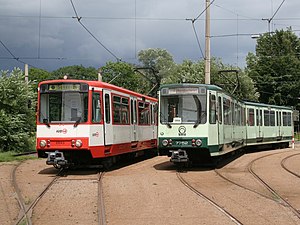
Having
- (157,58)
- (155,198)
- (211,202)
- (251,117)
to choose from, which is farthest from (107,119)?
(157,58)

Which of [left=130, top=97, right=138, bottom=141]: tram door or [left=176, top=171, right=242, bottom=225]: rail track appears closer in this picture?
[left=176, top=171, right=242, bottom=225]: rail track

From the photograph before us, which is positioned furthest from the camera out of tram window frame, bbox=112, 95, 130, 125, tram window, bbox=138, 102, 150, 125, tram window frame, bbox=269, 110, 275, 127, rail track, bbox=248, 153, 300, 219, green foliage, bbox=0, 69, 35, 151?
tram window frame, bbox=269, 110, 275, 127

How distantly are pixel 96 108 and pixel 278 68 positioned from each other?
51269 millimetres

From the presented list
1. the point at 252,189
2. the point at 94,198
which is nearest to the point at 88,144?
the point at 94,198

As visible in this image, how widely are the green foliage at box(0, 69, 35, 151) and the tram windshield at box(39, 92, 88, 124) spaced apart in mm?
9852

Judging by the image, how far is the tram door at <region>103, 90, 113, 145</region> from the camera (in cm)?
1543

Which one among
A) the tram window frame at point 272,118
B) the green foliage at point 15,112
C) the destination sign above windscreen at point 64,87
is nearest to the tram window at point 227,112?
the destination sign above windscreen at point 64,87

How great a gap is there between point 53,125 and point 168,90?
162 inches

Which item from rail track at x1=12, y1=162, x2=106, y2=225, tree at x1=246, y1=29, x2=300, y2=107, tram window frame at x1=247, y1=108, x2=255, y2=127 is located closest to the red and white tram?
rail track at x1=12, y1=162, x2=106, y2=225

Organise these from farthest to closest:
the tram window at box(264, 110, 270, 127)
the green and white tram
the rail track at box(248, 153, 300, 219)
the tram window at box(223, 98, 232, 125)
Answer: the tram window at box(264, 110, 270, 127)
the tram window at box(223, 98, 232, 125)
the green and white tram
the rail track at box(248, 153, 300, 219)

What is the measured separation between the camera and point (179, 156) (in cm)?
1594

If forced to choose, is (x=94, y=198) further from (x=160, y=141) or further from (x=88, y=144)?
(x=160, y=141)

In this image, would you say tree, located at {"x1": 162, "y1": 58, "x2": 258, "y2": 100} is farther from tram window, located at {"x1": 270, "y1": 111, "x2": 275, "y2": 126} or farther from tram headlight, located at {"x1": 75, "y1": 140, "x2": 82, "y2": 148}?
tram headlight, located at {"x1": 75, "y1": 140, "x2": 82, "y2": 148}

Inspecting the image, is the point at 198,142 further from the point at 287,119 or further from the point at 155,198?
the point at 287,119
